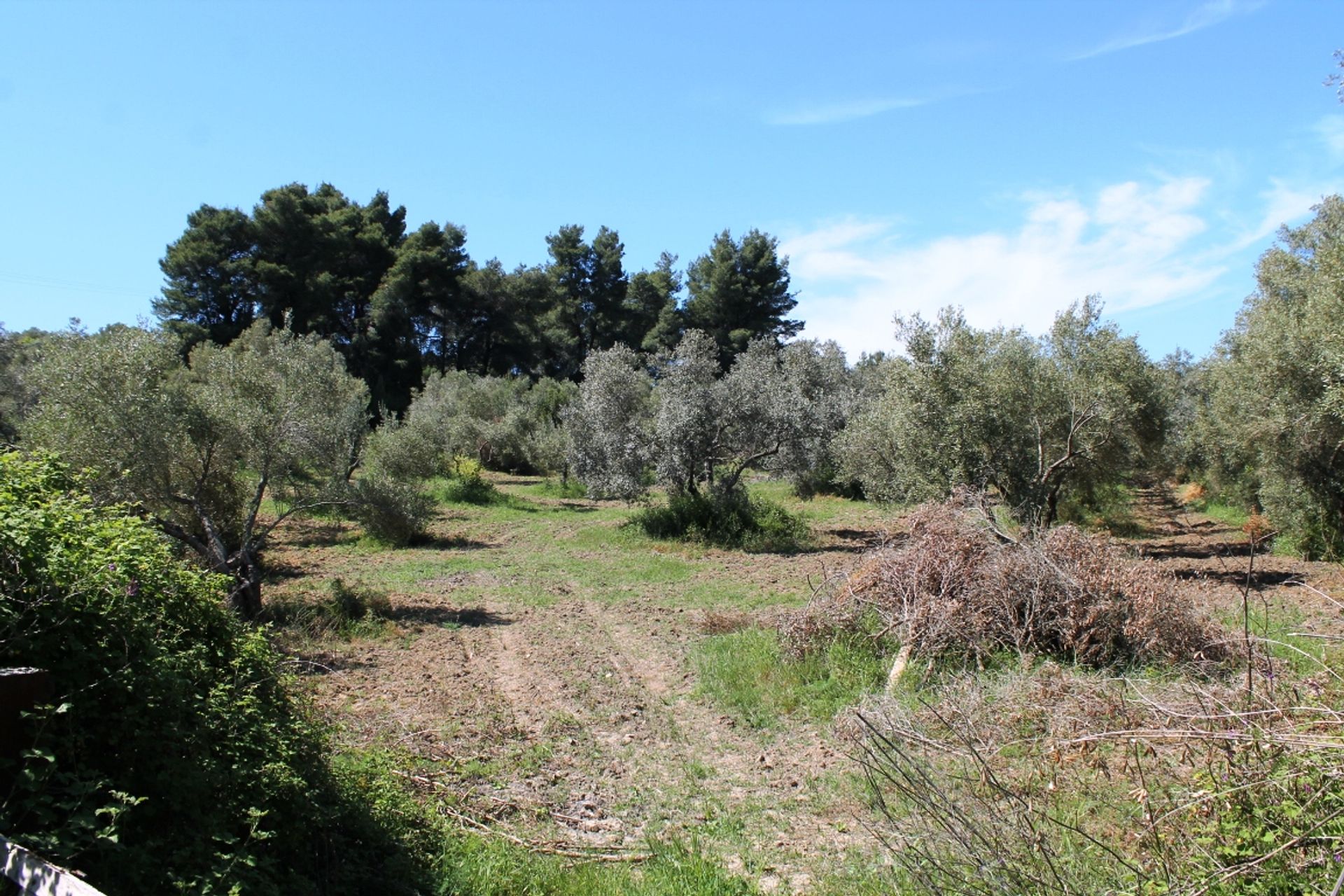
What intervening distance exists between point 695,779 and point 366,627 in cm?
688

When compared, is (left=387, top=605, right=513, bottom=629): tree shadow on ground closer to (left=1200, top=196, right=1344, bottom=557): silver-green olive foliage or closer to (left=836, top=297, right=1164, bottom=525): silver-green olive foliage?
(left=836, top=297, right=1164, bottom=525): silver-green olive foliage

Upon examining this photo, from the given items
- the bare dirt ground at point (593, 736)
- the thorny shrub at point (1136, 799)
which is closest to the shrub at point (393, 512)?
the bare dirt ground at point (593, 736)

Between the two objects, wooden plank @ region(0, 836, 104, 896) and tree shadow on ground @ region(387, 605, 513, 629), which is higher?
wooden plank @ region(0, 836, 104, 896)

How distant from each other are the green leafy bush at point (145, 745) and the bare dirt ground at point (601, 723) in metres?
1.67

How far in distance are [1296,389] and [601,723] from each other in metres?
15.1

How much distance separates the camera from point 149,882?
319 centimetres

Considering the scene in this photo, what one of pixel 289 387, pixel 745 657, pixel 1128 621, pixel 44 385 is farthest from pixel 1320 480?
pixel 44 385

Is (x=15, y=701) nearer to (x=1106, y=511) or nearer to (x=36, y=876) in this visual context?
(x=36, y=876)

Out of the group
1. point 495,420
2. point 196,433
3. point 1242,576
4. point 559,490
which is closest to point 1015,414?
→ point 1242,576

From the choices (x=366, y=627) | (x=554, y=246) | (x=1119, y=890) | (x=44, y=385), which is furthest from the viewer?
(x=554, y=246)

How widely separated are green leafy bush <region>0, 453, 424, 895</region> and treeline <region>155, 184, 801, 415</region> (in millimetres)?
34839

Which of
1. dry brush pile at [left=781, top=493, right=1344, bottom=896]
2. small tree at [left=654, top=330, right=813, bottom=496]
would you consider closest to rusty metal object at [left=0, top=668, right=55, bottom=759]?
dry brush pile at [left=781, top=493, right=1344, bottom=896]

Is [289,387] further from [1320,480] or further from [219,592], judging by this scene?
[1320,480]

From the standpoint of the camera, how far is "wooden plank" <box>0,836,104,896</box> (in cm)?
232
